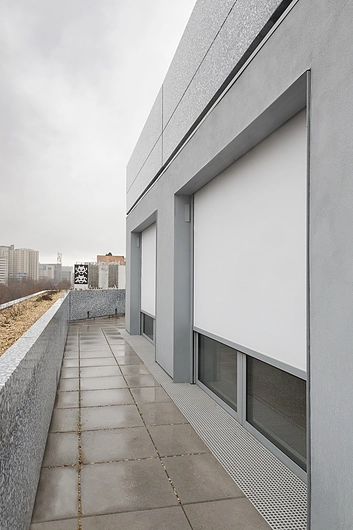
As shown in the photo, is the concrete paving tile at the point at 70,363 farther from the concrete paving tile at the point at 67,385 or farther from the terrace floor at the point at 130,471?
the terrace floor at the point at 130,471

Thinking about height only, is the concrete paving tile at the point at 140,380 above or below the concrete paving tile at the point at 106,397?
above

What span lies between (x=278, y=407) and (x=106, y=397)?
9.04 feet

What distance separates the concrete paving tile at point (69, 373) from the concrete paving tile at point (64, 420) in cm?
174

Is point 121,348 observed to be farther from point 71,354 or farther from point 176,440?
point 176,440

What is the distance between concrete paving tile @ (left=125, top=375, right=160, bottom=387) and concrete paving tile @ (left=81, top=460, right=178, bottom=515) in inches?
103

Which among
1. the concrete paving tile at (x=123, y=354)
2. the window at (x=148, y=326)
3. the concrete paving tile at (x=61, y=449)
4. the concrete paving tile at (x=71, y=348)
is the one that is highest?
the window at (x=148, y=326)

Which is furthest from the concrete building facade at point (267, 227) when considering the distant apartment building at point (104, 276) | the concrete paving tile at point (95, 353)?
the distant apartment building at point (104, 276)

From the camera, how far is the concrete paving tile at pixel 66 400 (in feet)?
17.2

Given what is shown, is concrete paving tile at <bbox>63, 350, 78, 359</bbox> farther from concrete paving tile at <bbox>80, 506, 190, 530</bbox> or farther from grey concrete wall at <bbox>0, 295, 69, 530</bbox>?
concrete paving tile at <bbox>80, 506, 190, 530</bbox>

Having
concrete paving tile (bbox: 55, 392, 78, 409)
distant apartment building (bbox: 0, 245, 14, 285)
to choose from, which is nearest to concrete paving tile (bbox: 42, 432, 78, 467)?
concrete paving tile (bbox: 55, 392, 78, 409)

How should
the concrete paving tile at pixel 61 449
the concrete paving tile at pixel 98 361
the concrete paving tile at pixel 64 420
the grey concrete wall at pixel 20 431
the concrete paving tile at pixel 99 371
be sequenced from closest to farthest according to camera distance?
the grey concrete wall at pixel 20 431
the concrete paving tile at pixel 61 449
the concrete paving tile at pixel 64 420
the concrete paving tile at pixel 99 371
the concrete paving tile at pixel 98 361

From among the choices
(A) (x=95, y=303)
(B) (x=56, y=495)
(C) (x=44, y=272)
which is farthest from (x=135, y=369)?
(A) (x=95, y=303)

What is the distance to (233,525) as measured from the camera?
2.69 m

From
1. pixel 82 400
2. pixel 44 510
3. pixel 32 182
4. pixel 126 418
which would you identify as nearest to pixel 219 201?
pixel 126 418
